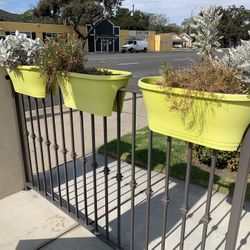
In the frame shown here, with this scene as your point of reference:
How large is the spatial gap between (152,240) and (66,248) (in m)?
0.65

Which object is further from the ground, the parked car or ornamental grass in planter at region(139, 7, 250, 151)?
ornamental grass in planter at region(139, 7, 250, 151)

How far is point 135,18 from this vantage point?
5859cm

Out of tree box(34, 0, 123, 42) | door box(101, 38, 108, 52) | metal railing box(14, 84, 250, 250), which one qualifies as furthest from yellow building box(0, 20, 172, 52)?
metal railing box(14, 84, 250, 250)

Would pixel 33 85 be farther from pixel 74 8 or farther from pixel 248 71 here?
pixel 74 8

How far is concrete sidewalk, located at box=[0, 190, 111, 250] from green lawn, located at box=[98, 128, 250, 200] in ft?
4.16

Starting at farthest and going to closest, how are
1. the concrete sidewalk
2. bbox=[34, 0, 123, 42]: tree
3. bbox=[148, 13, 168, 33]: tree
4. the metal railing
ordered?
bbox=[148, 13, 168, 33]: tree → bbox=[34, 0, 123, 42]: tree → the concrete sidewalk → the metal railing

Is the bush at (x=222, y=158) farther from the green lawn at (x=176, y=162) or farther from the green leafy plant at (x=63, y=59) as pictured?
the green leafy plant at (x=63, y=59)

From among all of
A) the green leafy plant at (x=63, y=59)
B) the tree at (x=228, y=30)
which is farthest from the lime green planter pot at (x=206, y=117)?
the green leafy plant at (x=63, y=59)

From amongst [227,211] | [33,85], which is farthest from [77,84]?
[227,211]

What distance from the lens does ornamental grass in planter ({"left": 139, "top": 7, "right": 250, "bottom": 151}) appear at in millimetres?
1138

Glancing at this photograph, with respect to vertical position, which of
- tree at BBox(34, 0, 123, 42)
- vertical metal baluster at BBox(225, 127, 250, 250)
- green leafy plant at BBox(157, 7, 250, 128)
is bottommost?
vertical metal baluster at BBox(225, 127, 250, 250)

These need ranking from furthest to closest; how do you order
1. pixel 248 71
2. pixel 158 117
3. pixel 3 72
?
pixel 3 72 → pixel 158 117 → pixel 248 71

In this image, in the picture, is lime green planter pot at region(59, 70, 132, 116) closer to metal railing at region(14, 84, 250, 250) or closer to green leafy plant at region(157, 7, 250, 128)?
metal railing at region(14, 84, 250, 250)

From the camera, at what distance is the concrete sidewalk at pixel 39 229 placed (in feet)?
7.29
